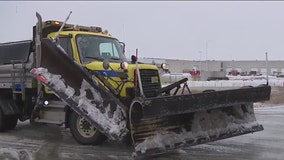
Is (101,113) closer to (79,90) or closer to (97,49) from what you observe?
(79,90)

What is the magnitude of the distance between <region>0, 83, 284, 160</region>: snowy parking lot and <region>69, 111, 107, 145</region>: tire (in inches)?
5.3

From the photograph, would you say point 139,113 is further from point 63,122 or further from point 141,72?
point 63,122

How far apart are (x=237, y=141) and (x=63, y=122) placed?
400 centimetres

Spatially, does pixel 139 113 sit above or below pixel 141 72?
Answer: below

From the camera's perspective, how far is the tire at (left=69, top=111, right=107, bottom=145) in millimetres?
8751

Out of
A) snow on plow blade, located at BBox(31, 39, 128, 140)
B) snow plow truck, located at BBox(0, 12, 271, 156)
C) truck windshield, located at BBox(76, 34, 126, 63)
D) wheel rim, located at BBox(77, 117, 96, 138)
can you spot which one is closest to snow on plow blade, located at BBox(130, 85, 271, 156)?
snow plow truck, located at BBox(0, 12, 271, 156)

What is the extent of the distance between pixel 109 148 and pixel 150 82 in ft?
5.32

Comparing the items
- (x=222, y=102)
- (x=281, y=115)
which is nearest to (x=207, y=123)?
(x=222, y=102)

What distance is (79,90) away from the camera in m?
8.14

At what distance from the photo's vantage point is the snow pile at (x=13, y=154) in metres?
7.88

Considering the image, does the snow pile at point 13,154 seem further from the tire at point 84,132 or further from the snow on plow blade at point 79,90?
the snow on plow blade at point 79,90

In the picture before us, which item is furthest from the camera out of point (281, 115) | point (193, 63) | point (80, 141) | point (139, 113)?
point (193, 63)

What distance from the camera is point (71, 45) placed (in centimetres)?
935

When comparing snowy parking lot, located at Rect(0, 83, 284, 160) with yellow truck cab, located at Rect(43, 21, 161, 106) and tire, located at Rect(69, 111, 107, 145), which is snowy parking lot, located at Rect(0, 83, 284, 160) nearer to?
tire, located at Rect(69, 111, 107, 145)
